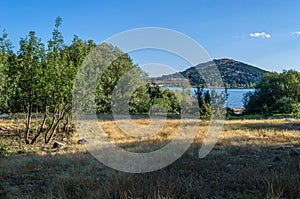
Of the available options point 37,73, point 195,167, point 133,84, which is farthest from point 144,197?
point 133,84

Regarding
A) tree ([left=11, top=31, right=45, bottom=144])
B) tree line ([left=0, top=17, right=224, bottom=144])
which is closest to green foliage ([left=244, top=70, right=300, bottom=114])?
tree line ([left=0, top=17, right=224, bottom=144])

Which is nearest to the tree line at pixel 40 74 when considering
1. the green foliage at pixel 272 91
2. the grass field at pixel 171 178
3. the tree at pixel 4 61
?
the tree at pixel 4 61

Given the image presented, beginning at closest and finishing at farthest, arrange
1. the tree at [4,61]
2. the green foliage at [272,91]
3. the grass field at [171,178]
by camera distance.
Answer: the grass field at [171,178], the tree at [4,61], the green foliage at [272,91]

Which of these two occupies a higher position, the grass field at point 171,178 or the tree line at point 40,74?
the tree line at point 40,74

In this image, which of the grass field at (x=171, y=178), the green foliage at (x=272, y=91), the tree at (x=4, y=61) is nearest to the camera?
the grass field at (x=171, y=178)

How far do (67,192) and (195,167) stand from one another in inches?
107

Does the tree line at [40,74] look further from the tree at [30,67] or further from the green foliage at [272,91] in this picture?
the green foliage at [272,91]

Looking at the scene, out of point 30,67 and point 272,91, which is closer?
point 30,67

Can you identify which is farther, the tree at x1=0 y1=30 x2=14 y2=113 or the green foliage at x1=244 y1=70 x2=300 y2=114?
the green foliage at x1=244 y1=70 x2=300 y2=114

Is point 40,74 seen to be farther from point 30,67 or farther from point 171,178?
point 171,178

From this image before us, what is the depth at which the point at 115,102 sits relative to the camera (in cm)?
2047

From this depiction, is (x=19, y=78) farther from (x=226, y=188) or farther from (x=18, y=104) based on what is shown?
(x=226, y=188)

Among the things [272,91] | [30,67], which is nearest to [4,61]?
[30,67]

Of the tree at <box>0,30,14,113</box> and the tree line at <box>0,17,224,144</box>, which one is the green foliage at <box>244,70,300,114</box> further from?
the tree at <box>0,30,14,113</box>
